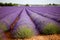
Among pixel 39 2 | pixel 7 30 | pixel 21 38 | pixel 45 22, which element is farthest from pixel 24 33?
pixel 39 2

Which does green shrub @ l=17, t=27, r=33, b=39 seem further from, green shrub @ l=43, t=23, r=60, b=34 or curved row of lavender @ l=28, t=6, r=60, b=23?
curved row of lavender @ l=28, t=6, r=60, b=23

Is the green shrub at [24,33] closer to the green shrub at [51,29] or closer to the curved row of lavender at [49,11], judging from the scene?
the green shrub at [51,29]

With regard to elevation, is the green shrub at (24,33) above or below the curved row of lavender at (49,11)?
below

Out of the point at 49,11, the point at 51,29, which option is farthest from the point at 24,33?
the point at 49,11

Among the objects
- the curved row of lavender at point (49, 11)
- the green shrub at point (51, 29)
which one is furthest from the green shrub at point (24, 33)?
the curved row of lavender at point (49, 11)

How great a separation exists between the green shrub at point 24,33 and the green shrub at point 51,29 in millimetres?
198

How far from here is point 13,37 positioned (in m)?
1.63

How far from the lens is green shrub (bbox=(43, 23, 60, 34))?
1.72 metres

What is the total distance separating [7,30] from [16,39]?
20 centimetres

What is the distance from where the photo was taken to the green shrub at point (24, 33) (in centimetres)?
163

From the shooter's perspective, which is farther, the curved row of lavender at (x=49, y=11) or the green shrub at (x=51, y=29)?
the curved row of lavender at (x=49, y=11)

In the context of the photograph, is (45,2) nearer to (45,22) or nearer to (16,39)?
(45,22)

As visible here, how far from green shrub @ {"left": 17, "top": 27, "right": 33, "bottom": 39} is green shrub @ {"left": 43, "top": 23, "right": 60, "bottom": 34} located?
198mm

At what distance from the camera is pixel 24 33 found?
1.68 m
